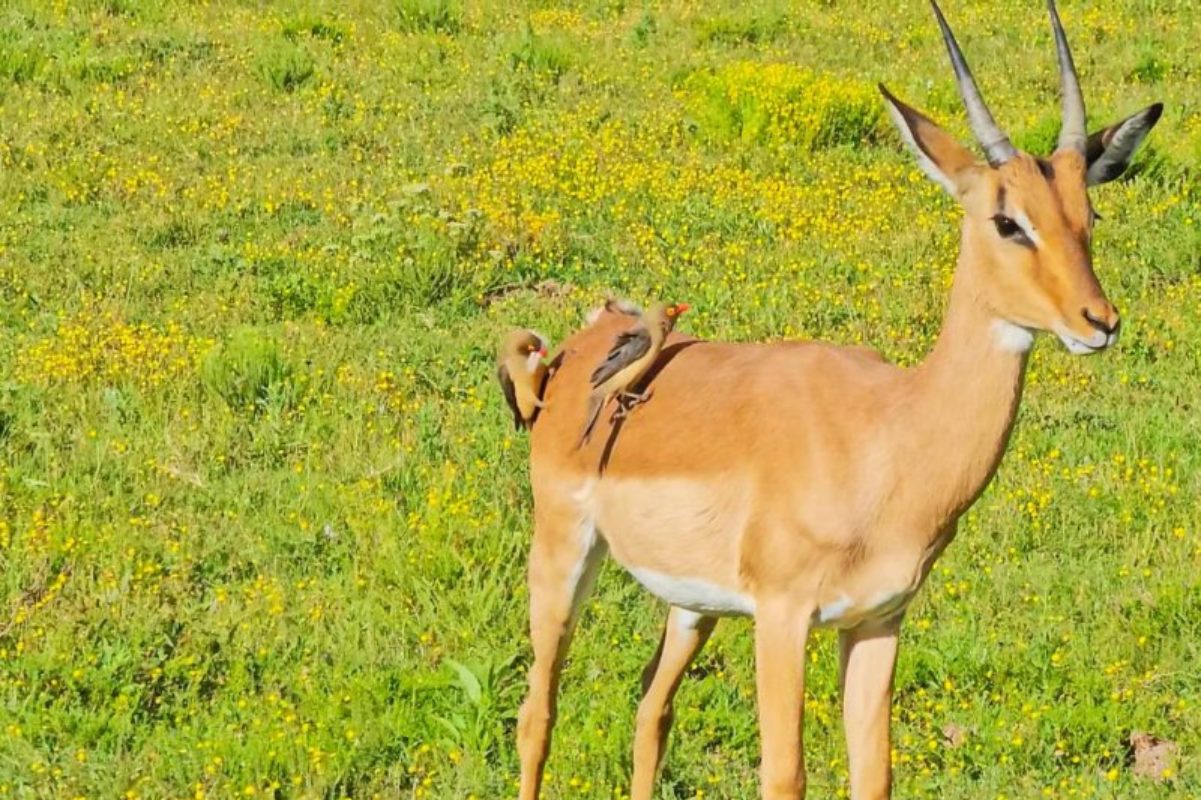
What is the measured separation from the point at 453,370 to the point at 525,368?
3659 mm

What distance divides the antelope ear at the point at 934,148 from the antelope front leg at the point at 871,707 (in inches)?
51.8

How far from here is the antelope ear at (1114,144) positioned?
Result: 467 cm

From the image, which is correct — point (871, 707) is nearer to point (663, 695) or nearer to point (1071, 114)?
point (663, 695)

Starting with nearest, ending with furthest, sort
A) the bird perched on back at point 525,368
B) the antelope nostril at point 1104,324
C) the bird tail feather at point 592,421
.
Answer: the antelope nostril at point 1104,324 < the bird tail feather at point 592,421 < the bird perched on back at point 525,368

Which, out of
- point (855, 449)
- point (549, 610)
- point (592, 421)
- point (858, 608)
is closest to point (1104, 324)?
point (855, 449)

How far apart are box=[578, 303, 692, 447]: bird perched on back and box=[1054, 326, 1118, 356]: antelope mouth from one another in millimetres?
1538

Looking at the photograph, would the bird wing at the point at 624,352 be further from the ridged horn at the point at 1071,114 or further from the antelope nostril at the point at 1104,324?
the antelope nostril at the point at 1104,324

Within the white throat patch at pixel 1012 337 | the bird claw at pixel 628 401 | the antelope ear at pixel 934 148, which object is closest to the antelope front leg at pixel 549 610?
the bird claw at pixel 628 401

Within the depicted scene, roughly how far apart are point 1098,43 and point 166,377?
1089 cm

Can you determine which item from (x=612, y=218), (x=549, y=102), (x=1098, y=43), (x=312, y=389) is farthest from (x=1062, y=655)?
(x=1098, y=43)

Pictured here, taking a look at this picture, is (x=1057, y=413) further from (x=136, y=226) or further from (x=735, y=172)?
(x=136, y=226)

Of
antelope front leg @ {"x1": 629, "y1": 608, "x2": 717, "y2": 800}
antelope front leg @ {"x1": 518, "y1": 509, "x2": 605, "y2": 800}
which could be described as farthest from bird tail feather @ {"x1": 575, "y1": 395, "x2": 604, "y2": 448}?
antelope front leg @ {"x1": 629, "y1": 608, "x2": 717, "y2": 800}

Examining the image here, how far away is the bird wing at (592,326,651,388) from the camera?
559 centimetres

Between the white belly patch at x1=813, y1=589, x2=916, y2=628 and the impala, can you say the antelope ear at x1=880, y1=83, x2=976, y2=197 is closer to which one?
the impala
